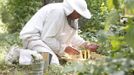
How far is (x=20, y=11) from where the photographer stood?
454 inches

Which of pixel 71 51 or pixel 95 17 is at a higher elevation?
pixel 95 17

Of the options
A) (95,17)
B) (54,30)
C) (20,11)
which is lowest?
(54,30)

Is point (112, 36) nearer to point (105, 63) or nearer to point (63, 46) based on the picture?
point (105, 63)

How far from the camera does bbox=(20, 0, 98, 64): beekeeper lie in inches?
222

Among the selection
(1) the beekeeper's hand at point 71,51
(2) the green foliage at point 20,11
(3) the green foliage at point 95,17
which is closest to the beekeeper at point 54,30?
(1) the beekeeper's hand at point 71,51

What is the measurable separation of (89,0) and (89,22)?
0.83m

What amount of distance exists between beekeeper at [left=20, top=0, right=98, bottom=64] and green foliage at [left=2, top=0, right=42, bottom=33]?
5491 mm

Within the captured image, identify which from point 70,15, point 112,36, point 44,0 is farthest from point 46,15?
point 44,0

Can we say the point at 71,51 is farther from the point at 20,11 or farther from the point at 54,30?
the point at 20,11

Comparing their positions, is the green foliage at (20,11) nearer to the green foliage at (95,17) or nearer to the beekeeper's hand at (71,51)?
the green foliage at (95,17)

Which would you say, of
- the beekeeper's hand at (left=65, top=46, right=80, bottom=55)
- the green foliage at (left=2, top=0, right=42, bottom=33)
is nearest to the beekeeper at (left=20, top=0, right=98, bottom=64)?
the beekeeper's hand at (left=65, top=46, right=80, bottom=55)

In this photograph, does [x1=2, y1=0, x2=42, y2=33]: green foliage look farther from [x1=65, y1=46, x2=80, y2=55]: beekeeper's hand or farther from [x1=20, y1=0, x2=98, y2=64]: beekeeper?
[x1=65, y1=46, x2=80, y2=55]: beekeeper's hand

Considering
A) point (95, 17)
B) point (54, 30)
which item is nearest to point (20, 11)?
point (95, 17)

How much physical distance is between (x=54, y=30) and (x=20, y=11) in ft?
19.8
